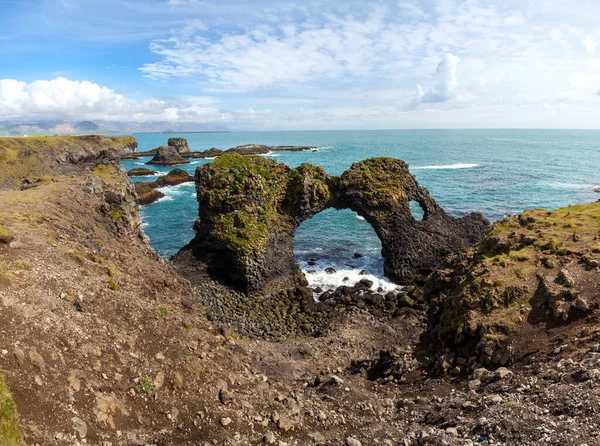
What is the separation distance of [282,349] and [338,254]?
2426cm

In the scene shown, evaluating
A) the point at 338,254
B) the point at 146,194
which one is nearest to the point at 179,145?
the point at 146,194

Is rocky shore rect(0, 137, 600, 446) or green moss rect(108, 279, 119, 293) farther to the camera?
green moss rect(108, 279, 119, 293)

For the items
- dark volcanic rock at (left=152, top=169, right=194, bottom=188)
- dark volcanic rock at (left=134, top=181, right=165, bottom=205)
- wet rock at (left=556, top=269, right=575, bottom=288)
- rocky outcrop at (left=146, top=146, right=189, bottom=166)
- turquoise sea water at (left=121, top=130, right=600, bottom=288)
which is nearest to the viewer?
wet rock at (left=556, top=269, right=575, bottom=288)

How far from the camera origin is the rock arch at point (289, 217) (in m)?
38.9

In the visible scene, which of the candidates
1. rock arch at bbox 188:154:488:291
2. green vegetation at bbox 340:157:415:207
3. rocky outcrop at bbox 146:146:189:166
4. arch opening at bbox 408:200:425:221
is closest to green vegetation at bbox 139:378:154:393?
rock arch at bbox 188:154:488:291

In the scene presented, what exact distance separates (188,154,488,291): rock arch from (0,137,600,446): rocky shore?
14.3ft

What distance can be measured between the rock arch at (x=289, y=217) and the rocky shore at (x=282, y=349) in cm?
436

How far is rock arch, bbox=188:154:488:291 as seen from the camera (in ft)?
128

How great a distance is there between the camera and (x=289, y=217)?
4444 centimetres

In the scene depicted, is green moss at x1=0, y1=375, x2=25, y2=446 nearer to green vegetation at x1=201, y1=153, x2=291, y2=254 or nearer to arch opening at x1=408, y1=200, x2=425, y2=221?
green vegetation at x1=201, y1=153, x2=291, y2=254

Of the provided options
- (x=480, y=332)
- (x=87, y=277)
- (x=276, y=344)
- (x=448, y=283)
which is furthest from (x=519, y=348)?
(x=87, y=277)

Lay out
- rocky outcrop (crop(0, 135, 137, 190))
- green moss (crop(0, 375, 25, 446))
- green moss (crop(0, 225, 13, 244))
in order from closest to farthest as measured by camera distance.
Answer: green moss (crop(0, 375, 25, 446))
green moss (crop(0, 225, 13, 244))
rocky outcrop (crop(0, 135, 137, 190))

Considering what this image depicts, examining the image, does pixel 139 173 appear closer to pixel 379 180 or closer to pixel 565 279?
pixel 379 180

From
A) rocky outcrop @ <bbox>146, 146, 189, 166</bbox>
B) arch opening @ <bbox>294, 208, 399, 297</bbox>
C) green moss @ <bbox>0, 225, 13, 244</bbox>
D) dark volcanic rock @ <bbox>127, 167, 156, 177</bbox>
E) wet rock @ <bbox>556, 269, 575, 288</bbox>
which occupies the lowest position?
arch opening @ <bbox>294, 208, 399, 297</bbox>
